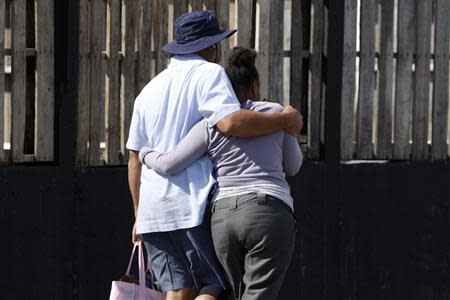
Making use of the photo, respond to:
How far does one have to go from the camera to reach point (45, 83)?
274 inches

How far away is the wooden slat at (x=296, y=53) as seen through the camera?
772 centimetres

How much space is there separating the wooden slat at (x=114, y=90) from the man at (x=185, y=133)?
1.75 meters

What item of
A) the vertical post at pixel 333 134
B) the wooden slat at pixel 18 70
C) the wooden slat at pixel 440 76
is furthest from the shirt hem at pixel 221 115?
the wooden slat at pixel 440 76

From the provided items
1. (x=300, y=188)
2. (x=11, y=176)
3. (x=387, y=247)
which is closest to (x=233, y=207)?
A: (x=11, y=176)

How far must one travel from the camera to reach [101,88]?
280 inches

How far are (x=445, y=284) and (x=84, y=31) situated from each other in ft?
10.2

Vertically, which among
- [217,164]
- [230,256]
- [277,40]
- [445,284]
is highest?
[277,40]

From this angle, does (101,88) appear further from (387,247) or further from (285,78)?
(387,247)

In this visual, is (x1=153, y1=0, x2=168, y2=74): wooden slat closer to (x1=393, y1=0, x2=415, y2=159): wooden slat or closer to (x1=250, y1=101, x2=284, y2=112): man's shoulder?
(x1=393, y1=0, x2=415, y2=159): wooden slat

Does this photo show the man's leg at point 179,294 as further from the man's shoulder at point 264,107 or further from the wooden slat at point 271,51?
the wooden slat at point 271,51

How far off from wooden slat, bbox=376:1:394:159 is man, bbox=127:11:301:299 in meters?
2.79

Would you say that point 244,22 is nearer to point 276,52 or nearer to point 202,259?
point 276,52

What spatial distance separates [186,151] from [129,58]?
2.10 meters

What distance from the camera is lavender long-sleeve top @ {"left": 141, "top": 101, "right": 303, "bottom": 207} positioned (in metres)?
5.18
